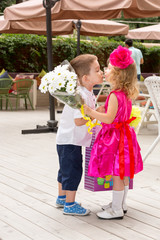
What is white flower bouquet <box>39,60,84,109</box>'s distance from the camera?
9.04ft

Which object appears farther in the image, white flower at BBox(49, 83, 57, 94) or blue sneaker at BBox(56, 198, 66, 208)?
blue sneaker at BBox(56, 198, 66, 208)

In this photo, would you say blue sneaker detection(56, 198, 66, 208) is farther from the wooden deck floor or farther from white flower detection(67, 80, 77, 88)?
white flower detection(67, 80, 77, 88)

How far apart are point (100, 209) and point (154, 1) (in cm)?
413

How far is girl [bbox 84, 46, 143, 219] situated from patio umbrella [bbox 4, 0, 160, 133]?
11.6 ft

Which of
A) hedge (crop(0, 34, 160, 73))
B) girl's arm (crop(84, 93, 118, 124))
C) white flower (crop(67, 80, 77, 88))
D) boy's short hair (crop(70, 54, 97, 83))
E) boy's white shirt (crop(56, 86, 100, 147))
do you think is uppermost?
boy's short hair (crop(70, 54, 97, 83))

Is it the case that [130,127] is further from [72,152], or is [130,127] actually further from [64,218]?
[64,218]

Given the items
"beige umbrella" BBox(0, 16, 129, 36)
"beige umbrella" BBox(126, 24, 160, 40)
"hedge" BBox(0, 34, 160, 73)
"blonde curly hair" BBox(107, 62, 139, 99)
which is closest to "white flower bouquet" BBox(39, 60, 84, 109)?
"blonde curly hair" BBox(107, 62, 139, 99)

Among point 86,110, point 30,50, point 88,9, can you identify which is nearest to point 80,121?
point 86,110

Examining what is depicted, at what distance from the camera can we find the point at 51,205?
3357 millimetres

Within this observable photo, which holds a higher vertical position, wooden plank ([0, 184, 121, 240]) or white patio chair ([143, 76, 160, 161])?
white patio chair ([143, 76, 160, 161])

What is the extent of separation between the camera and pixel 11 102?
1193 centimetres

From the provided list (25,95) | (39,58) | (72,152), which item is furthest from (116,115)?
(39,58)

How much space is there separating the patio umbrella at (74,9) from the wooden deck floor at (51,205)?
7.09 feet

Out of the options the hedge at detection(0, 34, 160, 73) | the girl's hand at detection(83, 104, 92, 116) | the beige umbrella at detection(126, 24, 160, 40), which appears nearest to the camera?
the girl's hand at detection(83, 104, 92, 116)
